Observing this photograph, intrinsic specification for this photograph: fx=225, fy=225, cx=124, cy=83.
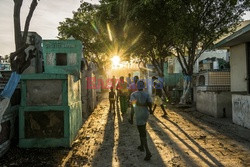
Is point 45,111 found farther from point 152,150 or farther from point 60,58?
point 60,58

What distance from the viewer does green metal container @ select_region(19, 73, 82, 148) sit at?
5938 mm

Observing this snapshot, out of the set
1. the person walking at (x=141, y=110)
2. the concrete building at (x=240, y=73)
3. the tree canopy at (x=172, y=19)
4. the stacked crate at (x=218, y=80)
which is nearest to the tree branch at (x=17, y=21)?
the person walking at (x=141, y=110)

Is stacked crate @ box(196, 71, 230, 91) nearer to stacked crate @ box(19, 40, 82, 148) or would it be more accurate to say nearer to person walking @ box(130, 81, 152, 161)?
person walking @ box(130, 81, 152, 161)

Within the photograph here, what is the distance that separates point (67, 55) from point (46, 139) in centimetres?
532

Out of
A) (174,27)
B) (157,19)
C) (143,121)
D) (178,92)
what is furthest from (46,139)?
(178,92)

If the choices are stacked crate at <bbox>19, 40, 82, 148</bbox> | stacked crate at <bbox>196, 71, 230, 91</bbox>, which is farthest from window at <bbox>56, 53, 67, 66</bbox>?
stacked crate at <bbox>196, 71, 230, 91</bbox>

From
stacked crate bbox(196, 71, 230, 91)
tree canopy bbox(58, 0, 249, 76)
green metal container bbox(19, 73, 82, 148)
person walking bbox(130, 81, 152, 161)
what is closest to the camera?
person walking bbox(130, 81, 152, 161)

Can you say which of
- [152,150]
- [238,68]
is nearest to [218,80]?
[238,68]

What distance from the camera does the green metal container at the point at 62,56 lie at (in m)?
10.4

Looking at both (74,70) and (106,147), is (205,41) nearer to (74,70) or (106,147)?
(74,70)

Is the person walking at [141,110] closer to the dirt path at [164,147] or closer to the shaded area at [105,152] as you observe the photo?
the dirt path at [164,147]

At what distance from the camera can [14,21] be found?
859cm

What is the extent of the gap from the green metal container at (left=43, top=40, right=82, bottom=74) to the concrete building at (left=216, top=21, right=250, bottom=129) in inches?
263

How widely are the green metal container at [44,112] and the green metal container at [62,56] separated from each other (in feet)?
14.5
